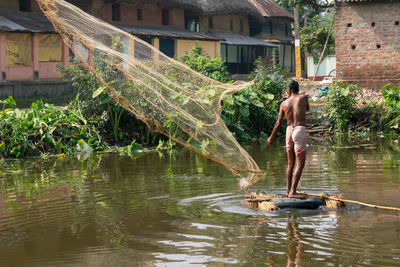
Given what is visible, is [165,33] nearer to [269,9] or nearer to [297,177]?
[269,9]

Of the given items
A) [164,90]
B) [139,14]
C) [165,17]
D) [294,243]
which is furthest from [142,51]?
[165,17]

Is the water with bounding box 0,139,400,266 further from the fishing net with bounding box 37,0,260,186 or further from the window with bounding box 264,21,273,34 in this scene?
the window with bounding box 264,21,273,34

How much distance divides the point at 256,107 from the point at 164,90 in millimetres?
7224

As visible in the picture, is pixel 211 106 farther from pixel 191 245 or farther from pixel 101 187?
pixel 191 245

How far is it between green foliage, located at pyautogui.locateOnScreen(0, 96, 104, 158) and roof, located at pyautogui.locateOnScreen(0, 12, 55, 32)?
943 cm

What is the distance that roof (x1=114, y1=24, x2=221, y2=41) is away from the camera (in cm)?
2800

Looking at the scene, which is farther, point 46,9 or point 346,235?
point 46,9

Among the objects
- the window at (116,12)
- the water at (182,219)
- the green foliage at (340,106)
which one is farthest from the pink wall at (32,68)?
the water at (182,219)

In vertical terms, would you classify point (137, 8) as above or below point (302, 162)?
above

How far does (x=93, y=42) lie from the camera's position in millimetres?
8578

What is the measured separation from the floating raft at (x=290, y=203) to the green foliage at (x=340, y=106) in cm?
992

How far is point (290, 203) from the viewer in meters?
7.33

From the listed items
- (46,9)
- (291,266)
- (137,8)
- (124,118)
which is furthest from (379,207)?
(137,8)

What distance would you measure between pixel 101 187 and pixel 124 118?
5.66 m
